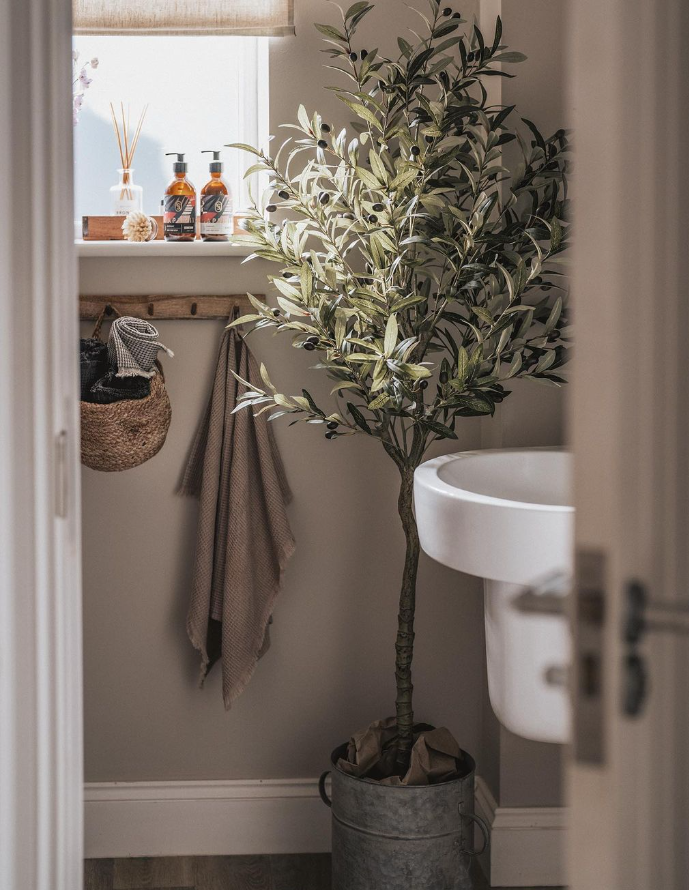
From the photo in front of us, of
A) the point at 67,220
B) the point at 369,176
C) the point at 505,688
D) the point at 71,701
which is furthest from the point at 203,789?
the point at 67,220

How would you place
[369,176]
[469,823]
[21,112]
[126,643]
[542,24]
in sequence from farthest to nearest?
[126,643] < [542,24] < [469,823] < [369,176] < [21,112]

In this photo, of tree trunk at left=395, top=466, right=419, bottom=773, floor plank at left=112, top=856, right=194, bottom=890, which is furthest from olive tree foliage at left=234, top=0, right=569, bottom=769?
floor plank at left=112, top=856, right=194, bottom=890

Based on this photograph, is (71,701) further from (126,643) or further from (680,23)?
(126,643)

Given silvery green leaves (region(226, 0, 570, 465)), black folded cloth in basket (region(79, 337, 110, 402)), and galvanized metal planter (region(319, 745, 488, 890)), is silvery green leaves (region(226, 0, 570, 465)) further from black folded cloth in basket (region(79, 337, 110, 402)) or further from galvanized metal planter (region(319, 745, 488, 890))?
galvanized metal planter (region(319, 745, 488, 890))

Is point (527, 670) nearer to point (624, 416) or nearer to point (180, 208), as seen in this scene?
point (624, 416)

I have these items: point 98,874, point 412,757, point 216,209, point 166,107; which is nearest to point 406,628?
point 412,757

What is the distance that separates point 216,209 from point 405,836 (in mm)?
1401

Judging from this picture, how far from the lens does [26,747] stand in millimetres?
1013

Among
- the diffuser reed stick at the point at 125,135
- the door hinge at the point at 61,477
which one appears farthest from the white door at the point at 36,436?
the diffuser reed stick at the point at 125,135

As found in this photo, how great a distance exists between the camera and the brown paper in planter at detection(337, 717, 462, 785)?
6.20 ft

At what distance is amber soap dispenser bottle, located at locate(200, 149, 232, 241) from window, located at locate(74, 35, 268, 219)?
90mm

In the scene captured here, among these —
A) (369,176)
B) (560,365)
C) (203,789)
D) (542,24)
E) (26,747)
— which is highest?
(542,24)

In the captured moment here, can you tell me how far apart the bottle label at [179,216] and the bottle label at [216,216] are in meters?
0.03

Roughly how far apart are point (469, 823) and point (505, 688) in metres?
0.41
